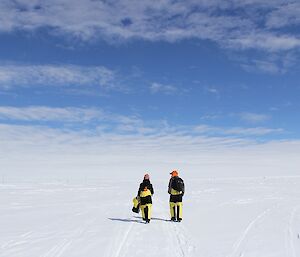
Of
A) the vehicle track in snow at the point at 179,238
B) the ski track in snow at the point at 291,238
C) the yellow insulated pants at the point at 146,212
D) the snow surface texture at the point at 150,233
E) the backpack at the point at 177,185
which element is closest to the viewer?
the ski track in snow at the point at 291,238

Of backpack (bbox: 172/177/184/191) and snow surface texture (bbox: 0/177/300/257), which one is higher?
backpack (bbox: 172/177/184/191)

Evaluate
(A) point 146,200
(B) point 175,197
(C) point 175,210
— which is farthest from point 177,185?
(A) point 146,200

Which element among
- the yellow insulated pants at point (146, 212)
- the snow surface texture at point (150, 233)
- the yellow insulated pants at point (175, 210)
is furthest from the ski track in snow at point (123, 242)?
the yellow insulated pants at point (175, 210)

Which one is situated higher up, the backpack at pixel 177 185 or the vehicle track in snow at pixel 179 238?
the backpack at pixel 177 185

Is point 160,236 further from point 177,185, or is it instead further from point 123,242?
point 177,185

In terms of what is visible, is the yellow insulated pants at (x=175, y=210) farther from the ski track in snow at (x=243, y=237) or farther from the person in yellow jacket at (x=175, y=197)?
the ski track in snow at (x=243, y=237)

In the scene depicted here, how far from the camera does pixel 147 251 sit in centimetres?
1060

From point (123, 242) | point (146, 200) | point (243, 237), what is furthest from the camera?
point (146, 200)

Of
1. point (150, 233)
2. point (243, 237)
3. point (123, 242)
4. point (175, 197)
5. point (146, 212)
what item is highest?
point (175, 197)

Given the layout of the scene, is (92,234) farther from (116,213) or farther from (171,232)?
(116,213)

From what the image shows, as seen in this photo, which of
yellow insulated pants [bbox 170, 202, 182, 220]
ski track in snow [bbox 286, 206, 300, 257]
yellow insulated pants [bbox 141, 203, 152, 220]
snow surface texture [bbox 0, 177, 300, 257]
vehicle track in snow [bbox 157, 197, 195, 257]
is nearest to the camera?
ski track in snow [bbox 286, 206, 300, 257]

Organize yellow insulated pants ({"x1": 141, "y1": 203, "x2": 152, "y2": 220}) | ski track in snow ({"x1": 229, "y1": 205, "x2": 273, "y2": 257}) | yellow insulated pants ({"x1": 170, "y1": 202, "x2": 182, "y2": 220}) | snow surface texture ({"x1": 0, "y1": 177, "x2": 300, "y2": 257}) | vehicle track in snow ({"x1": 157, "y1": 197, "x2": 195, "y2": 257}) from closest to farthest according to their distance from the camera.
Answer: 1. ski track in snow ({"x1": 229, "y1": 205, "x2": 273, "y2": 257})
2. vehicle track in snow ({"x1": 157, "y1": 197, "x2": 195, "y2": 257})
3. snow surface texture ({"x1": 0, "y1": 177, "x2": 300, "y2": 257})
4. yellow insulated pants ({"x1": 141, "y1": 203, "x2": 152, "y2": 220})
5. yellow insulated pants ({"x1": 170, "y1": 202, "x2": 182, "y2": 220})

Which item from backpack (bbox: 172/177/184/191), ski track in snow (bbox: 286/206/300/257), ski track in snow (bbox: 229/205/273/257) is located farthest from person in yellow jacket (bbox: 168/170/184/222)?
ski track in snow (bbox: 286/206/300/257)

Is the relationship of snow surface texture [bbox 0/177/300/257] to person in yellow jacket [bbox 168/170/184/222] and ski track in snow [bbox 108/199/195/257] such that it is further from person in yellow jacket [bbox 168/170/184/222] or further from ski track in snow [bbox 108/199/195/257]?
person in yellow jacket [bbox 168/170/184/222]
